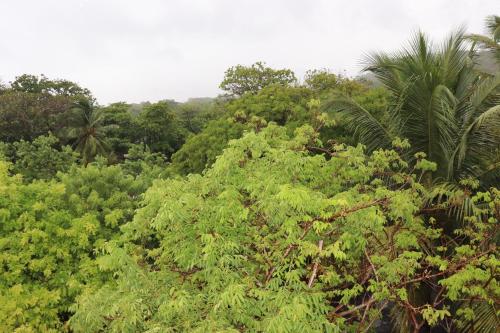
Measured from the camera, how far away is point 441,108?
10531 millimetres

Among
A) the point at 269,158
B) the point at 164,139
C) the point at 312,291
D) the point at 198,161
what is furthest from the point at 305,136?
the point at 164,139

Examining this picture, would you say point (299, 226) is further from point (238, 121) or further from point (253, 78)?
point (253, 78)

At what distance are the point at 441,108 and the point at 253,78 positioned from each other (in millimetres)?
29803

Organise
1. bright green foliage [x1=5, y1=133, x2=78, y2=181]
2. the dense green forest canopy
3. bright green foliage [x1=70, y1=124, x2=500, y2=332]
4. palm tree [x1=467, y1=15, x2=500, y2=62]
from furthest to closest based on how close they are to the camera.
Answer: bright green foliage [x1=5, y1=133, x2=78, y2=181] → palm tree [x1=467, y1=15, x2=500, y2=62] → the dense green forest canopy → bright green foliage [x1=70, y1=124, x2=500, y2=332]

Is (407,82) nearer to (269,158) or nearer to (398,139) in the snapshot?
(398,139)

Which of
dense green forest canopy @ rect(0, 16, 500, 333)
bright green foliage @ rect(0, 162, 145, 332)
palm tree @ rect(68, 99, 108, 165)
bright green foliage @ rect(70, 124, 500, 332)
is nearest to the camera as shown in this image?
bright green foliage @ rect(70, 124, 500, 332)

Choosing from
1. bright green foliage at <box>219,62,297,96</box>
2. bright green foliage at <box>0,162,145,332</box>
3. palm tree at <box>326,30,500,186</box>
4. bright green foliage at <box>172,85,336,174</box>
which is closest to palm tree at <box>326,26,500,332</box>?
palm tree at <box>326,30,500,186</box>

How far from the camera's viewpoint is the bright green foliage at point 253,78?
38500 mm

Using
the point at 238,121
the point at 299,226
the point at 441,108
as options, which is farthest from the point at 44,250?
the point at 441,108

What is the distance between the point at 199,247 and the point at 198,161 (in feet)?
42.3

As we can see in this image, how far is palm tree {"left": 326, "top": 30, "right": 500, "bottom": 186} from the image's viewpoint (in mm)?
10453

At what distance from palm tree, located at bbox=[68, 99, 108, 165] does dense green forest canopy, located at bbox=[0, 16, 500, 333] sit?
17.3m

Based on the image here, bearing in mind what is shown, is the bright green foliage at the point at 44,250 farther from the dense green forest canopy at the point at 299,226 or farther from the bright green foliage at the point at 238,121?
the bright green foliage at the point at 238,121

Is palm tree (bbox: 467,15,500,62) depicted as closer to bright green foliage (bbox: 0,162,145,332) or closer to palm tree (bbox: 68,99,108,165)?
bright green foliage (bbox: 0,162,145,332)
